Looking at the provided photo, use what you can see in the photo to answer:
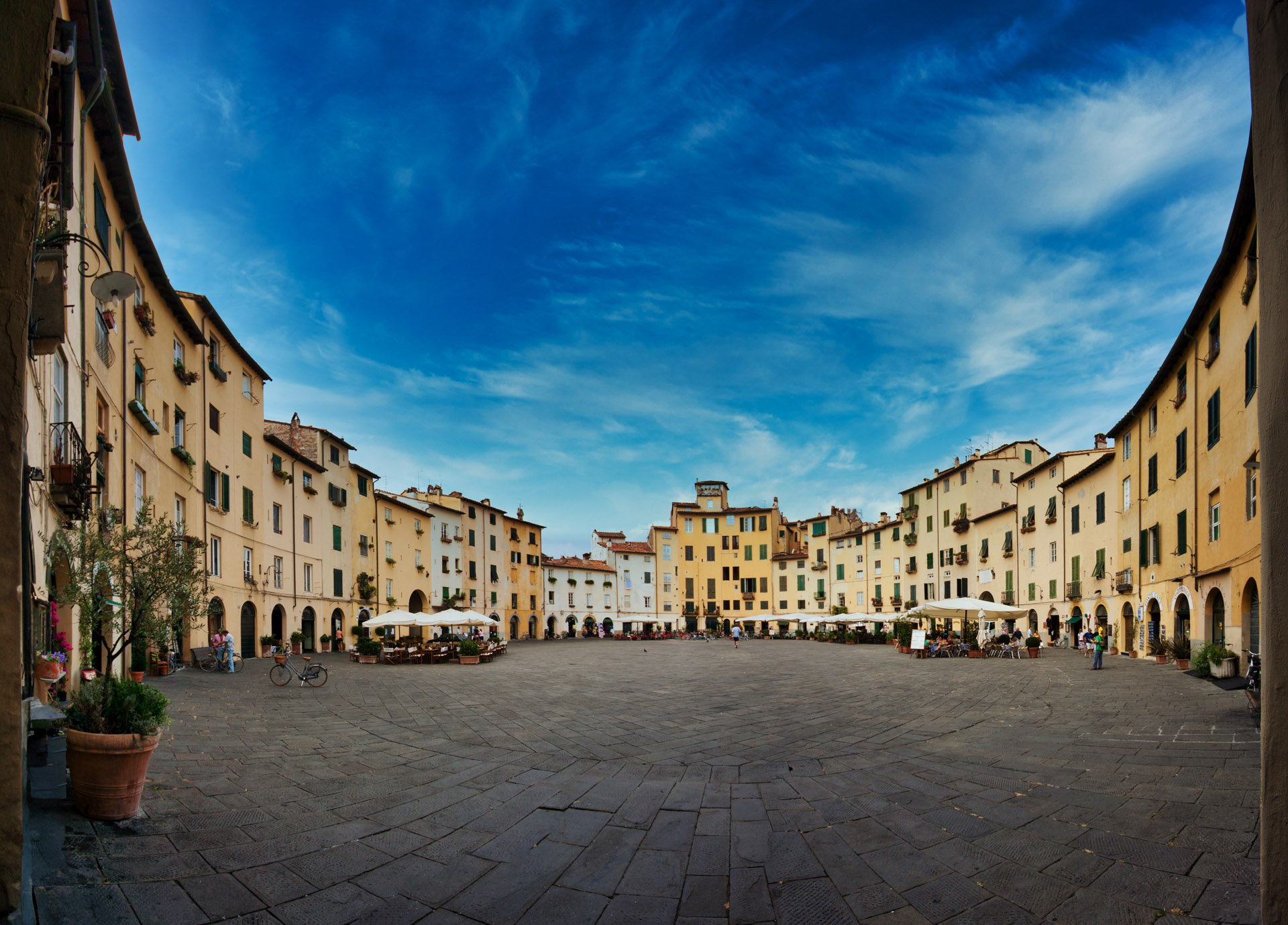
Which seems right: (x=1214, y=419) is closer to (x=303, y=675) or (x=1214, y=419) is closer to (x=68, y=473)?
(x=303, y=675)

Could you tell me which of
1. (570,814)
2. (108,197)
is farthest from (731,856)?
(108,197)

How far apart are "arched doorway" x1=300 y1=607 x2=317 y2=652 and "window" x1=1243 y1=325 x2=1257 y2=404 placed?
34111 millimetres

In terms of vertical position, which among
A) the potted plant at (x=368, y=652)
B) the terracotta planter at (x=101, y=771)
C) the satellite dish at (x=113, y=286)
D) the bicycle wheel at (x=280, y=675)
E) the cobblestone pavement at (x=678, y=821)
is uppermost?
the satellite dish at (x=113, y=286)

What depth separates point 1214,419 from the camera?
18.3 meters

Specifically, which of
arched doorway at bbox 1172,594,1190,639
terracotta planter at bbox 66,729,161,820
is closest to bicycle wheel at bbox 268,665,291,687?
terracotta planter at bbox 66,729,161,820

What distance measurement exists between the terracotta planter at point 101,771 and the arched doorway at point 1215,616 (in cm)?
2238

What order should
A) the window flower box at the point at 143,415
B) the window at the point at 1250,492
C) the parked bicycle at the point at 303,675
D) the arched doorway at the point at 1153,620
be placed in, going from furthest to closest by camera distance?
1. the arched doorway at the point at 1153,620
2. the parked bicycle at the point at 303,675
3. the window flower box at the point at 143,415
4. the window at the point at 1250,492

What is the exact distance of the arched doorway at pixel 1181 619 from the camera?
20.9m

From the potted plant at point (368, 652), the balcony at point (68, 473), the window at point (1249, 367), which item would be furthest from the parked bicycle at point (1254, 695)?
the potted plant at point (368, 652)

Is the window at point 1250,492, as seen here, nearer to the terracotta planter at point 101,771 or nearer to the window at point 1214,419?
the window at point 1214,419

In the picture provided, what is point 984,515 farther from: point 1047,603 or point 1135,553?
point 1135,553

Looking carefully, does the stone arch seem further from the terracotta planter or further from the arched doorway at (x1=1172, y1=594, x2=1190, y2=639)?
the arched doorway at (x1=1172, y1=594, x2=1190, y2=639)

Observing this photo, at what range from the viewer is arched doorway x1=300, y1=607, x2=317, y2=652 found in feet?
108

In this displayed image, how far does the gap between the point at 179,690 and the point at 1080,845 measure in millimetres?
15908
